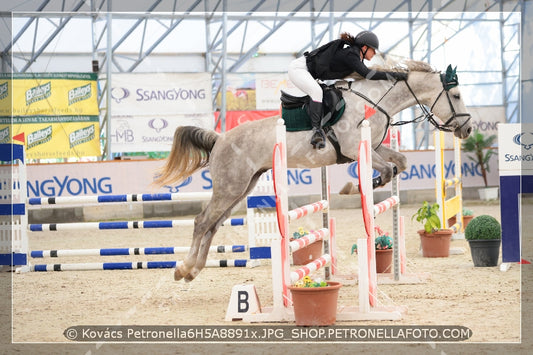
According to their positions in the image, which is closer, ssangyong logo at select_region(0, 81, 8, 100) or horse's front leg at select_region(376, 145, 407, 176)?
horse's front leg at select_region(376, 145, 407, 176)

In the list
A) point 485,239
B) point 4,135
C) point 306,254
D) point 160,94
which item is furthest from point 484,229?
point 4,135

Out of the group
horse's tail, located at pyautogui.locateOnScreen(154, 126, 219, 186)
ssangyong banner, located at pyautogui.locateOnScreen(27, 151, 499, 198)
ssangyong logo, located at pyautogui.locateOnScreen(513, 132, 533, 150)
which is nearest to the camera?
horse's tail, located at pyautogui.locateOnScreen(154, 126, 219, 186)

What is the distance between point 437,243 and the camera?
6.54m

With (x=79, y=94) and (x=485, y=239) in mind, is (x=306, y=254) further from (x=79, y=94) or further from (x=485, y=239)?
(x=79, y=94)

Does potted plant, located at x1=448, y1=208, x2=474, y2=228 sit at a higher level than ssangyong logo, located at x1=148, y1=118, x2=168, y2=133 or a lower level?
lower

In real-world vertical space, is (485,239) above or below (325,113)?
below

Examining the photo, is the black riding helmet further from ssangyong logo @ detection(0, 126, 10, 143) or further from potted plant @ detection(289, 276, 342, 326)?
ssangyong logo @ detection(0, 126, 10, 143)

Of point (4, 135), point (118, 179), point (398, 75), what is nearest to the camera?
point (398, 75)

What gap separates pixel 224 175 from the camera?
14.5 ft

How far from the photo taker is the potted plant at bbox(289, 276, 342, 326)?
143 inches

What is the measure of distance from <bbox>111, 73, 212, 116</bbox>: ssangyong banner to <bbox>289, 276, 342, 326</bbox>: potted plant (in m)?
10.9

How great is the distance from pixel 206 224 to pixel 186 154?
0.53 meters

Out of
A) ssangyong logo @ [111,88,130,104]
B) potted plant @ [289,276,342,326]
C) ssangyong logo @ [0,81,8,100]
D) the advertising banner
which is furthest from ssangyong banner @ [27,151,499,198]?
potted plant @ [289,276,342,326]

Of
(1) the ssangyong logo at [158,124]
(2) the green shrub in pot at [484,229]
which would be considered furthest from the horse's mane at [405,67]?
(1) the ssangyong logo at [158,124]
